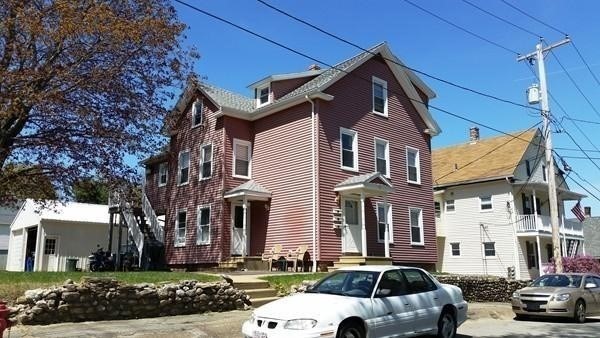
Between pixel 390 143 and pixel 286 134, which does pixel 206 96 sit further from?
pixel 390 143

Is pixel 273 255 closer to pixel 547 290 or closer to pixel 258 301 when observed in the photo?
pixel 258 301

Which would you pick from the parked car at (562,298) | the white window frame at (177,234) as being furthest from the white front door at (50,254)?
the parked car at (562,298)

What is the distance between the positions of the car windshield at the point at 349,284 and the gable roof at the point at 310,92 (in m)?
14.0

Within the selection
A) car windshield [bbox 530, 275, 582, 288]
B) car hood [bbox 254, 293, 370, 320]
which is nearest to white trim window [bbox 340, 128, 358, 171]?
car windshield [bbox 530, 275, 582, 288]

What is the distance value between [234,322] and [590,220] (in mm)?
51590

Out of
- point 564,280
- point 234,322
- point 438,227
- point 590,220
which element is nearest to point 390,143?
point 564,280

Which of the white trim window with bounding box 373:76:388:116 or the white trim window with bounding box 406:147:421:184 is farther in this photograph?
the white trim window with bounding box 406:147:421:184

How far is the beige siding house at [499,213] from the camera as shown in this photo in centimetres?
3581

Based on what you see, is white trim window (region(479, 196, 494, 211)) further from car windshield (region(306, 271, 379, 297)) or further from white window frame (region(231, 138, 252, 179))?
car windshield (region(306, 271, 379, 297))

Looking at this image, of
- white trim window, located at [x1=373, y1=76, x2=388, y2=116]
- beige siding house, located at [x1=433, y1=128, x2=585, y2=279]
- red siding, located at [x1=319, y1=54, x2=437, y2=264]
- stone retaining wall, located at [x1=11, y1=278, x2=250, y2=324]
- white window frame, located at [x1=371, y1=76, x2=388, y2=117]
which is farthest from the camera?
beige siding house, located at [x1=433, y1=128, x2=585, y2=279]

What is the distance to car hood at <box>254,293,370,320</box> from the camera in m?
8.38

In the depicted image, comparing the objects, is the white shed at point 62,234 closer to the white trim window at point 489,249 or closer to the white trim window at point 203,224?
the white trim window at point 203,224

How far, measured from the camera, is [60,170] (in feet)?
73.0

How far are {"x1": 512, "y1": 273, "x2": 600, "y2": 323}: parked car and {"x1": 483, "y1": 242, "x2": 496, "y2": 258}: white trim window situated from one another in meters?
19.9
